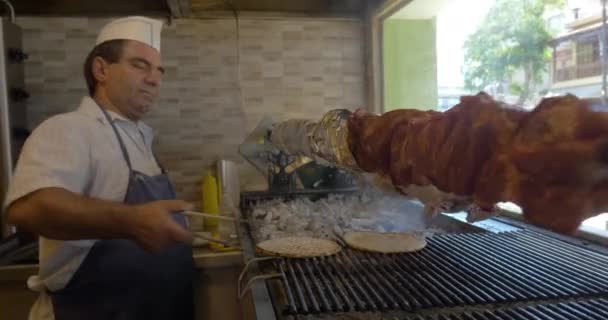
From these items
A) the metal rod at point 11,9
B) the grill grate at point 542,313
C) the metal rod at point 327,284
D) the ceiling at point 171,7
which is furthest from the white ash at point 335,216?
the metal rod at point 11,9

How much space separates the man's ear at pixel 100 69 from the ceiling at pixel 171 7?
2.49 feet

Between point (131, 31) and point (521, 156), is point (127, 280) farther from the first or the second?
point (521, 156)

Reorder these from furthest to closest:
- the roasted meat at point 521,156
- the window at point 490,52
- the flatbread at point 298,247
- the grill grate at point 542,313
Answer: the window at point 490,52 → the flatbread at point 298,247 → the grill grate at point 542,313 → the roasted meat at point 521,156

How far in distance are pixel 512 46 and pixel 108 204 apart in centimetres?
127

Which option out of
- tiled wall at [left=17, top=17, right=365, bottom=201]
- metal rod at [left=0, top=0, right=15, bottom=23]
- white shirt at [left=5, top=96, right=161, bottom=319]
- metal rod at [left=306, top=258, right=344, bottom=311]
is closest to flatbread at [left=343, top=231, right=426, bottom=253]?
metal rod at [left=306, top=258, right=344, bottom=311]

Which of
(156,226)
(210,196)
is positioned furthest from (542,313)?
(210,196)

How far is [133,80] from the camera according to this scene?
58.2 inches

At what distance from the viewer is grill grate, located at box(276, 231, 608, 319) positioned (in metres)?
0.86

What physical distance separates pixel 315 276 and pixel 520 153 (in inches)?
23.4

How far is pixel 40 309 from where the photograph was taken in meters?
1.30

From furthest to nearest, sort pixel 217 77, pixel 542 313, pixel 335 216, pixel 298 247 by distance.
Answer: pixel 217 77 → pixel 335 216 → pixel 298 247 → pixel 542 313

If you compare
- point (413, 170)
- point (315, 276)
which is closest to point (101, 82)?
point (315, 276)

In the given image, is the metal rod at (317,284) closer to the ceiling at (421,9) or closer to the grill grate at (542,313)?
the grill grate at (542,313)

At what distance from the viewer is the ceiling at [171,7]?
2250mm
